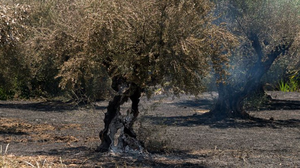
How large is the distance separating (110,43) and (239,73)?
10029mm

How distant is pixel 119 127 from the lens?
9.33 m

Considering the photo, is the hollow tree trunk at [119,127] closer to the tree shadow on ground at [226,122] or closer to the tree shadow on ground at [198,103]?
the tree shadow on ground at [226,122]

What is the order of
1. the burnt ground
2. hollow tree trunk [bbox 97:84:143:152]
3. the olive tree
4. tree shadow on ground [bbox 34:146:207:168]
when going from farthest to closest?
hollow tree trunk [bbox 97:84:143:152], the burnt ground, tree shadow on ground [bbox 34:146:207:168], the olive tree

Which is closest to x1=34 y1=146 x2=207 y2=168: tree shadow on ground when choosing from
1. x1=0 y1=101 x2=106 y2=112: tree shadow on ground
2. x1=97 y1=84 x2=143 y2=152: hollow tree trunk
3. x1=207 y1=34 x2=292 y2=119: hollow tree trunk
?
x1=97 y1=84 x2=143 y2=152: hollow tree trunk

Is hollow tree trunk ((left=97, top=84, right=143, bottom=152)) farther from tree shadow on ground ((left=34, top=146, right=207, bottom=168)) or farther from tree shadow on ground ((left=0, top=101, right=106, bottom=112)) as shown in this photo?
tree shadow on ground ((left=0, top=101, right=106, bottom=112))

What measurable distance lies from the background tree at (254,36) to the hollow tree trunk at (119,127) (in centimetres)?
489

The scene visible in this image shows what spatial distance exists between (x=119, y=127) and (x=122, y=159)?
2.55 ft

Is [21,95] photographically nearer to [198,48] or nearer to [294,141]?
[294,141]

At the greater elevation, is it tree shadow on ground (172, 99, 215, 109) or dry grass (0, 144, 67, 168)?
tree shadow on ground (172, 99, 215, 109)

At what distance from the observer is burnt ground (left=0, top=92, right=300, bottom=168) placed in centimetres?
879

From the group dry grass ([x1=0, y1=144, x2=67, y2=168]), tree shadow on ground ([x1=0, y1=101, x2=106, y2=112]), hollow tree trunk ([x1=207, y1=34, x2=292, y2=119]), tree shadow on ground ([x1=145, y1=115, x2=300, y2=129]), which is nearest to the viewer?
dry grass ([x1=0, y1=144, x2=67, y2=168])

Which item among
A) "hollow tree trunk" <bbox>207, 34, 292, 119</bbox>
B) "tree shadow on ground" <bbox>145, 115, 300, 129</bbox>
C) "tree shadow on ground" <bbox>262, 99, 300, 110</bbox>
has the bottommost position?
"tree shadow on ground" <bbox>145, 115, 300, 129</bbox>

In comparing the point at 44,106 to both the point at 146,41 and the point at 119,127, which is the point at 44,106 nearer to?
the point at 119,127

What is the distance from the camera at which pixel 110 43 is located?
802 cm
